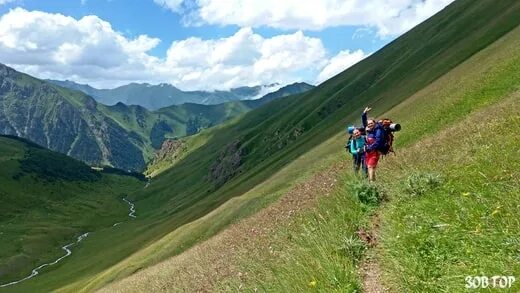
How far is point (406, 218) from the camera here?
10.0m

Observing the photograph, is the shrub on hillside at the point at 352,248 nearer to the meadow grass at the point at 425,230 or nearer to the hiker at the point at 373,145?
the meadow grass at the point at 425,230

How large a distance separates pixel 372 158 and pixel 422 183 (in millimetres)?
5515

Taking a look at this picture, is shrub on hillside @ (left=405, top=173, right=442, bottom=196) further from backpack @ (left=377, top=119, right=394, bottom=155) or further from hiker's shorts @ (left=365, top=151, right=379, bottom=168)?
backpack @ (left=377, top=119, right=394, bottom=155)

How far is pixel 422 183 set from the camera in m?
11.9

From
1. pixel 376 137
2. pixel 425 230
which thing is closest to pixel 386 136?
pixel 376 137

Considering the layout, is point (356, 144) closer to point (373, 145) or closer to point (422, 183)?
point (373, 145)

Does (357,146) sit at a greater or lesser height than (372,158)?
greater

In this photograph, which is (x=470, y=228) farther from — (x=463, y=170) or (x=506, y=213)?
(x=463, y=170)

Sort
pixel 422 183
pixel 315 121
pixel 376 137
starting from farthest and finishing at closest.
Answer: pixel 315 121, pixel 376 137, pixel 422 183

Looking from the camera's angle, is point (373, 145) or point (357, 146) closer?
point (373, 145)

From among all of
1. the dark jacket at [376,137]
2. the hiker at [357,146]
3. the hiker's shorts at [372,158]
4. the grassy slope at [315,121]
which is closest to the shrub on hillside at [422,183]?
the hiker's shorts at [372,158]

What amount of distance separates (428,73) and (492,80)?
42.4 meters

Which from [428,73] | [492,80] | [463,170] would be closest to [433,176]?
[463,170]

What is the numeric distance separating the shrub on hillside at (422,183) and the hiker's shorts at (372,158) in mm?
4876
